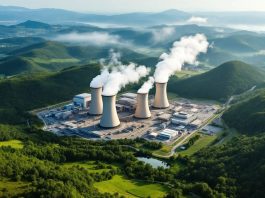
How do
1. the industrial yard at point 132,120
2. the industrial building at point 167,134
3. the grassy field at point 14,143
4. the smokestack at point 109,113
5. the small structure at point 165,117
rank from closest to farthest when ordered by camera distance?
the grassy field at point 14,143, the industrial building at point 167,134, the smokestack at point 109,113, the industrial yard at point 132,120, the small structure at point 165,117

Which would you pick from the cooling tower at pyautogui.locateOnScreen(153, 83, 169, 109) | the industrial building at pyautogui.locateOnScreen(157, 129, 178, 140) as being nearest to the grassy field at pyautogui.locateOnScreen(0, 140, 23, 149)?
the industrial building at pyautogui.locateOnScreen(157, 129, 178, 140)

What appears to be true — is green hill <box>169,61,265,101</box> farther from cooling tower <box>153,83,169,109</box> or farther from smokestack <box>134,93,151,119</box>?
smokestack <box>134,93,151,119</box>

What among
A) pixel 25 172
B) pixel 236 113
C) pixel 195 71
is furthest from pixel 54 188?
pixel 195 71

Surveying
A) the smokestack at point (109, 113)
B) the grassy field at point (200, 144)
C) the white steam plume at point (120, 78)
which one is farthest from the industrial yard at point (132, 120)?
the white steam plume at point (120, 78)

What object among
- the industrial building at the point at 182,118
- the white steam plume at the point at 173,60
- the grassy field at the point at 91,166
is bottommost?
the grassy field at the point at 91,166

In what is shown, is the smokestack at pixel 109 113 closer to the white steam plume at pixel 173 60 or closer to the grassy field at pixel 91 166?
the grassy field at pixel 91 166

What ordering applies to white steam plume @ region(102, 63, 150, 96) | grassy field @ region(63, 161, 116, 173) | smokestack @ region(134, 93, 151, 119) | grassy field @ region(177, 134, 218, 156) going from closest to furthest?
grassy field @ region(63, 161, 116, 173) → grassy field @ region(177, 134, 218, 156) → white steam plume @ region(102, 63, 150, 96) → smokestack @ region(134, 93, 151, 119)

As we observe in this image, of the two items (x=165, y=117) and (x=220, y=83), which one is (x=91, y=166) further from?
(x=220, y=83)
